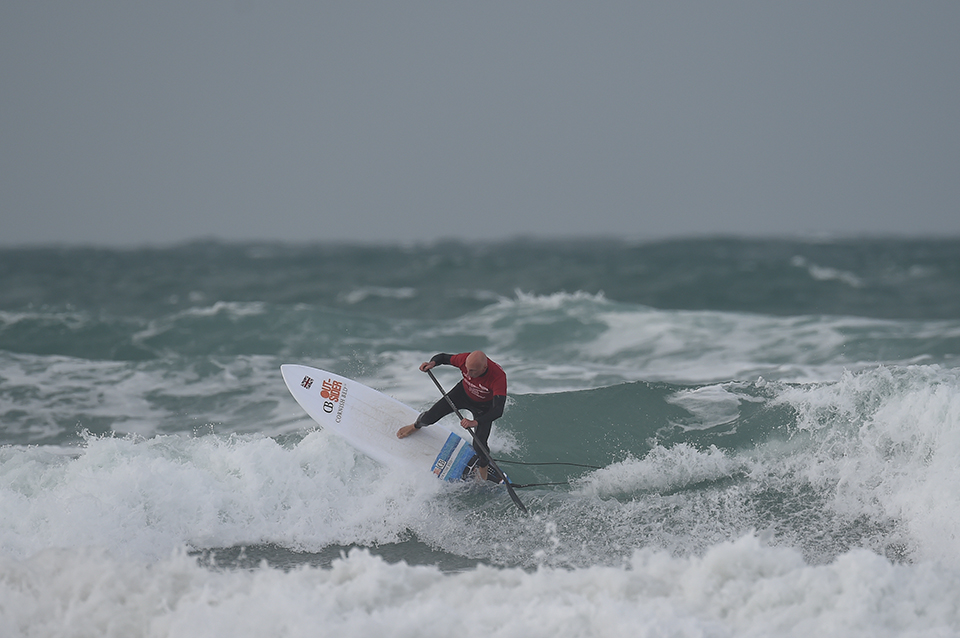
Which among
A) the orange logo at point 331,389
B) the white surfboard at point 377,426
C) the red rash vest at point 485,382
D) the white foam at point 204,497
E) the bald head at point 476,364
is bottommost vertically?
the white foam at point 204,497

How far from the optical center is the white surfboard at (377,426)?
321 inches

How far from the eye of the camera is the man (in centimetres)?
754

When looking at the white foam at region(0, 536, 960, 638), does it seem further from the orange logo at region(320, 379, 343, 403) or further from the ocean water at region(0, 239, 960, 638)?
the orange logo at region(320, 379, 343, 403)

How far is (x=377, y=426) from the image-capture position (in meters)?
8.55

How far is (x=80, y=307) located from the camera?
23406mm

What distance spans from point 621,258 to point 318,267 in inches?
551

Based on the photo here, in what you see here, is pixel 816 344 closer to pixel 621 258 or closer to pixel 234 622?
pixel 234 622

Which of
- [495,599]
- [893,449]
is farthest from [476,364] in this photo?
[893,449]

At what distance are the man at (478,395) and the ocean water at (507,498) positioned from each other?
56 centimetres

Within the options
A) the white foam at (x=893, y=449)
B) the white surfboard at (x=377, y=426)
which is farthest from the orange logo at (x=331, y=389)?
the white foam at (x=893, y=449)

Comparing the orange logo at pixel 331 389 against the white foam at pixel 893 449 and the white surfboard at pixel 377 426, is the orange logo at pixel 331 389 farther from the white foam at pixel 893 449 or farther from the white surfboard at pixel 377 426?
the white foam at pixel 893 449

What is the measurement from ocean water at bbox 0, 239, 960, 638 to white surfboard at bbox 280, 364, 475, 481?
0.20 meters

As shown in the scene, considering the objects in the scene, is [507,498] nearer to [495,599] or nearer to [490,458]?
[490,458]

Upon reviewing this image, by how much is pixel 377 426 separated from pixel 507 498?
1603 millimetres
